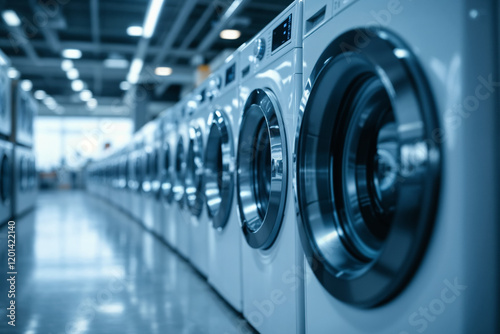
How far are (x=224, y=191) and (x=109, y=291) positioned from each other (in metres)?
0.97

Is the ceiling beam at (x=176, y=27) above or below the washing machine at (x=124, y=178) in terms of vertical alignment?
above

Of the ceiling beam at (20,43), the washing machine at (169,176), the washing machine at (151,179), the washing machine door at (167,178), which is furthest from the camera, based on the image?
the ceiling beam at (20,43)

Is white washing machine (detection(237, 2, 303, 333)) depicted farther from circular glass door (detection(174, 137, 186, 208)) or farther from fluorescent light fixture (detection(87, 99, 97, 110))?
fluorescent light fixture (detection(87, 99, 97, 110))

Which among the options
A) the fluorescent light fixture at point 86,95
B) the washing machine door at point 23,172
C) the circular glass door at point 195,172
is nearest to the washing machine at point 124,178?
the washing machine door at point 23,172

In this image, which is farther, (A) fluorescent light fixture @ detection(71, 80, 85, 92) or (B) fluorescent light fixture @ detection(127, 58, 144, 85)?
(A) fluorescent light fixture @ detection(71, 80, 85, 92)

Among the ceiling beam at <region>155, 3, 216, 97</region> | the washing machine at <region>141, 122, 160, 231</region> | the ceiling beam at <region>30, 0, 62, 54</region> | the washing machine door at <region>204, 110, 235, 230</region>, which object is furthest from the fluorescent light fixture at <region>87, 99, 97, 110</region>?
the washing machine door at <region>204, 110, 235, 230</region>

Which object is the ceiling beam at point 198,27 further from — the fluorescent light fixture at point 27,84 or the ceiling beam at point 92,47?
the fluorescent light fixture at point 27,84

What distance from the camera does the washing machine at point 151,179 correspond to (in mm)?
4641

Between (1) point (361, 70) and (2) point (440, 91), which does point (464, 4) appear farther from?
(1) point (361, 70)

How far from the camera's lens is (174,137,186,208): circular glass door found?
3.37 meters

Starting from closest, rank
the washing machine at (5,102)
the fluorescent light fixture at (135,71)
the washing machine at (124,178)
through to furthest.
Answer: the washing machine at (5,102)
the washing machine at (124,178)
the fluorescent light fixture at (135,71)

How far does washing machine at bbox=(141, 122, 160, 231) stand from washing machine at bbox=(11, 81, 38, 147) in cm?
225

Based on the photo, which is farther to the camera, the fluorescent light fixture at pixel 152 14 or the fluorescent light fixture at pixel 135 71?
the fluorescent light fixture at pixel 135 71

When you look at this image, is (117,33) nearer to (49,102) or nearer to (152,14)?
(152,14)
